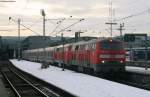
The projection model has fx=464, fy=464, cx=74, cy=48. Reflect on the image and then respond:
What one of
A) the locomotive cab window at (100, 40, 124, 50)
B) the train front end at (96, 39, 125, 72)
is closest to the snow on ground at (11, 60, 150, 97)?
the train front end at (96, 39, 125, 72)

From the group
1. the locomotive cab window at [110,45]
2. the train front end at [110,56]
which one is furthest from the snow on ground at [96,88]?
the locomotive cab window at [110,45]

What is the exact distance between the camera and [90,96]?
2023cm

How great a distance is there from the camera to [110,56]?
3719cm

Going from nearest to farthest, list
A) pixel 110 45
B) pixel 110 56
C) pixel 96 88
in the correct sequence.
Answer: pixel 96 88 → pixel 110 56 → pixel 110 45

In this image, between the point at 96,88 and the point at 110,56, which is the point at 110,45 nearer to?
the point at 110,56

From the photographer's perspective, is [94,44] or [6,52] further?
[6,52]

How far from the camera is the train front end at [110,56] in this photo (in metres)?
36.7

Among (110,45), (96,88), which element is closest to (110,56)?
(110,45)

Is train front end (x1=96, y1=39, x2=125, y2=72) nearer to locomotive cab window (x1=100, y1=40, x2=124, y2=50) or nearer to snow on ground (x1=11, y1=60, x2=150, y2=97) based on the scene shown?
locomotive cab window (x1=100, y1=40, x2=124, y2=50)

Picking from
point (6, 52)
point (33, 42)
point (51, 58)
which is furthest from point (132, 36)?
point (33, 42)

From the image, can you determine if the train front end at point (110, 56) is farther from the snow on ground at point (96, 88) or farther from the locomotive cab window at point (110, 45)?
the snow on ground at point (96, 88)

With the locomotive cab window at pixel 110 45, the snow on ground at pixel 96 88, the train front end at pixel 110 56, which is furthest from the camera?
the locomotive cab window at pixel 110 45

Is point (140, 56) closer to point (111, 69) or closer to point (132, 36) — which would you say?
point (132, 36)

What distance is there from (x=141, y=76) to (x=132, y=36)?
32.6 m
